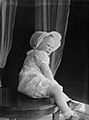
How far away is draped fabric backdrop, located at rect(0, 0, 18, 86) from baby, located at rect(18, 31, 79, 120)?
1.26 ft

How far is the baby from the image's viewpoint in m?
1.24

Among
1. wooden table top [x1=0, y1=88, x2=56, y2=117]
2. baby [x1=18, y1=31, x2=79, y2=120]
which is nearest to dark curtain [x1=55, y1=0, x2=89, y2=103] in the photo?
baby [x1=18, y1=31, x2=79, y2=120]

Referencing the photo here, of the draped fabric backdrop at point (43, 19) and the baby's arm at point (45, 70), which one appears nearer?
the baby's arm at point (45, 70)

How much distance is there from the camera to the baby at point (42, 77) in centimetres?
124

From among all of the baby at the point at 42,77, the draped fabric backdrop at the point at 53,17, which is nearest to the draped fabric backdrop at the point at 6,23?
the draped fabric backdrop at the point at 53,17

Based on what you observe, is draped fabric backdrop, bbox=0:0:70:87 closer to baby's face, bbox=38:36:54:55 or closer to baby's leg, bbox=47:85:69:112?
baby's face, bbox=38:36:54:55

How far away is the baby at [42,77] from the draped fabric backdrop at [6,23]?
38cm

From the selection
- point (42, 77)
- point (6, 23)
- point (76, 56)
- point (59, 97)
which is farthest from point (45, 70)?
point (6, 23)

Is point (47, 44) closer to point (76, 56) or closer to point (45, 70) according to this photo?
point (45, 70)

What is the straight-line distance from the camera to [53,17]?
5.44 ft

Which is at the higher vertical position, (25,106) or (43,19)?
(43,19)

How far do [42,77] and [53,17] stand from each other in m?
0.51

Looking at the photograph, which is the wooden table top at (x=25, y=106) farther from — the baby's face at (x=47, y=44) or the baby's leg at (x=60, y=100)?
the baby's face at (x=47, y=44)

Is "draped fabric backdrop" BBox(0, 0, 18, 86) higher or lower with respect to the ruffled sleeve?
higher
